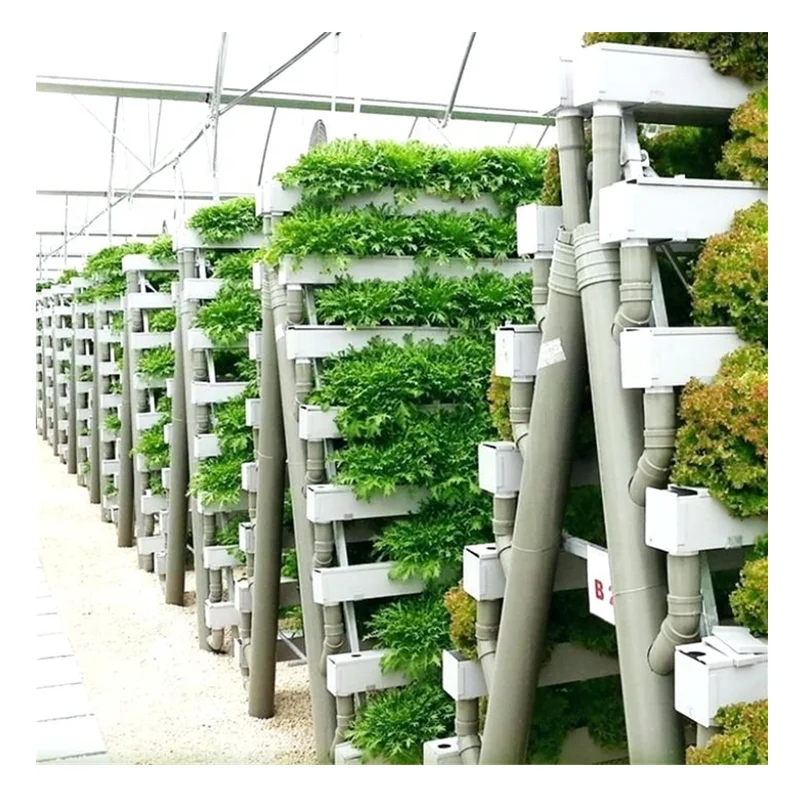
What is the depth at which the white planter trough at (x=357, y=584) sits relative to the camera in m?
3.91

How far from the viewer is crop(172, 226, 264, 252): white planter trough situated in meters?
5.90

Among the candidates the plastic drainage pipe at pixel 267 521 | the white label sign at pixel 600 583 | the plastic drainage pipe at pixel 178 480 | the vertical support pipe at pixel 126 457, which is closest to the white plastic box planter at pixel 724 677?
the white label sign at pixel 600 583

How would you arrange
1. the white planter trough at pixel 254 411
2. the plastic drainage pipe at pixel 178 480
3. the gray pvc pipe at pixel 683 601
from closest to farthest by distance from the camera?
the gray pvc pipe at pixel 683 601, the white planter trough at pixel 254 411, the plastic drainage pipe at pixel 178 480

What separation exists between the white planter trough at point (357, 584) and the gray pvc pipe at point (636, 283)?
6.55ft

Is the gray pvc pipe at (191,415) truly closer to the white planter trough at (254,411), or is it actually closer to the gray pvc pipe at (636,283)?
the white planter trough at (254,411)

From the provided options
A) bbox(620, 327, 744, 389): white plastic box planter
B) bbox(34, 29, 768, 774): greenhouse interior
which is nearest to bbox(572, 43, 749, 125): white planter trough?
bbox(34, 29, 768, 774): greenhouse interior

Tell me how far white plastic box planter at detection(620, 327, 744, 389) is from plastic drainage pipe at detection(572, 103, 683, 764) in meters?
0.09

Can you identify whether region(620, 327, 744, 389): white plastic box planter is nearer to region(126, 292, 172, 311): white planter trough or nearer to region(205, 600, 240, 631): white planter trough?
region(205, 600, 240, 631): white planter trough

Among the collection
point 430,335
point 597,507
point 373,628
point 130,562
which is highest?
point 430,335

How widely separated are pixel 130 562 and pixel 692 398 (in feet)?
22.4

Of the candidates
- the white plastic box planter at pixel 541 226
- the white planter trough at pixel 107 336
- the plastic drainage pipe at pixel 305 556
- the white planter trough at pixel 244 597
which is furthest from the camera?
the white planter trough at pixel 107 336
